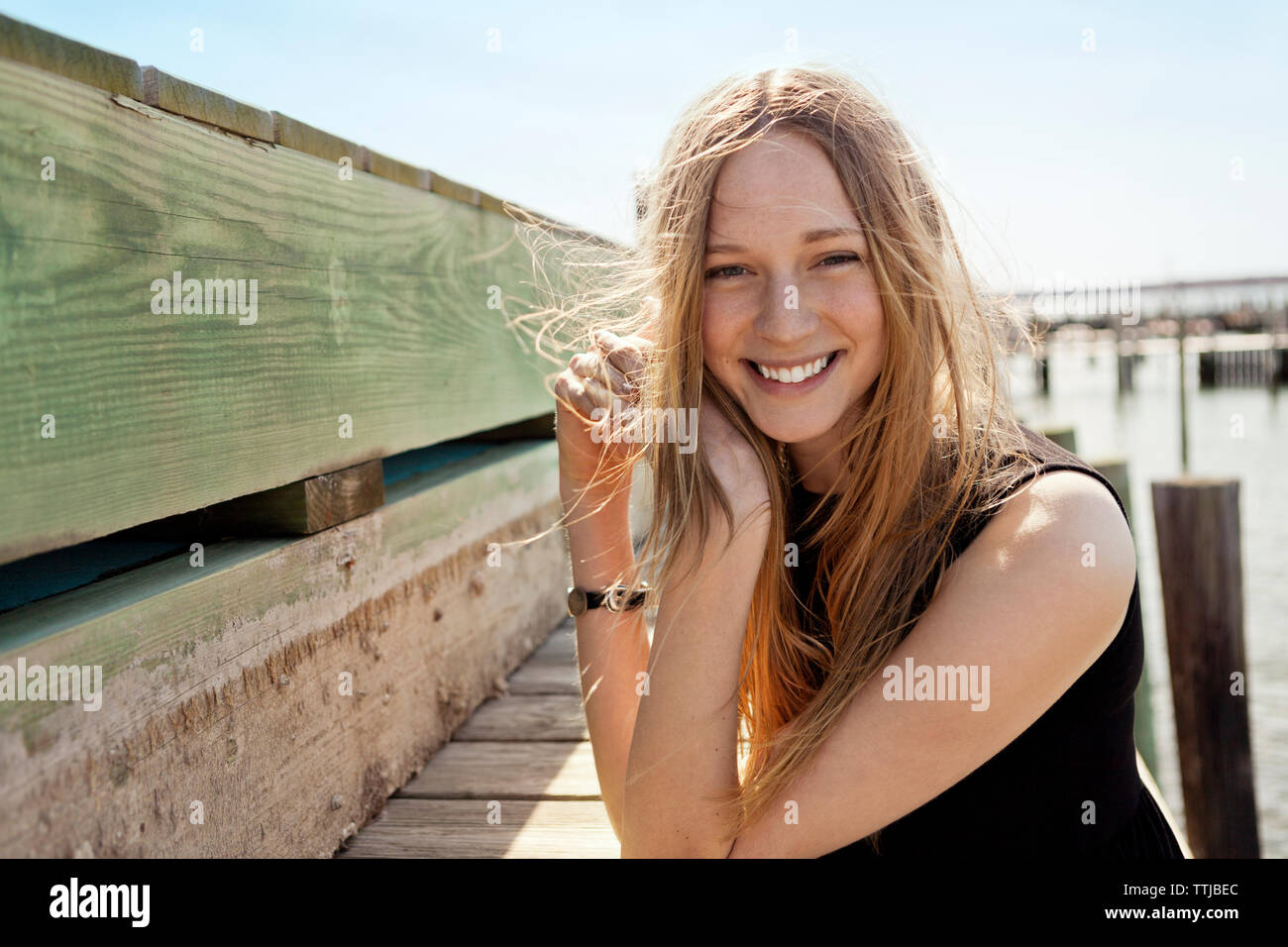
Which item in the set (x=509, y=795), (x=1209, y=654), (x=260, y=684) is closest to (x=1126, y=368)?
(x=1209, y=654)

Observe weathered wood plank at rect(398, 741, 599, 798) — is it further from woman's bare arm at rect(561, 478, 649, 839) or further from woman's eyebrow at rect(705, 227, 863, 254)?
woman's eyebrow at rect(705, 227, 863, 254)

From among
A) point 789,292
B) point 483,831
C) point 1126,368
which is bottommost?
point 483,831

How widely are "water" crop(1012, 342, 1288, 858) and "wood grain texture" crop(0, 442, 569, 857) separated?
59.5 inches

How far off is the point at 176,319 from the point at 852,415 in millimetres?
1187

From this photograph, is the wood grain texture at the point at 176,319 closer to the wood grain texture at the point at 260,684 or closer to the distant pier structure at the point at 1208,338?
the wood grain texture at the point at 260,684

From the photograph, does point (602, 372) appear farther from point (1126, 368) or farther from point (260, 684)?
point (1126, 368)

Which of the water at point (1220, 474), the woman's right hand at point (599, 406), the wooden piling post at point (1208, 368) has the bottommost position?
the water at point (1220, 474)

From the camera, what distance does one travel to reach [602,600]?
215 centimetres

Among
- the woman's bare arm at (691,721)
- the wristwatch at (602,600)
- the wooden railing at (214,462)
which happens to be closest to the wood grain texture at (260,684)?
the wooden railing at (214,462)

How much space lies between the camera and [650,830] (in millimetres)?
1667

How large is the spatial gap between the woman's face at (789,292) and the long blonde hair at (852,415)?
0.09 feet

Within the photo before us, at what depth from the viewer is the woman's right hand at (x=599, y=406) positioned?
216 centimetres
